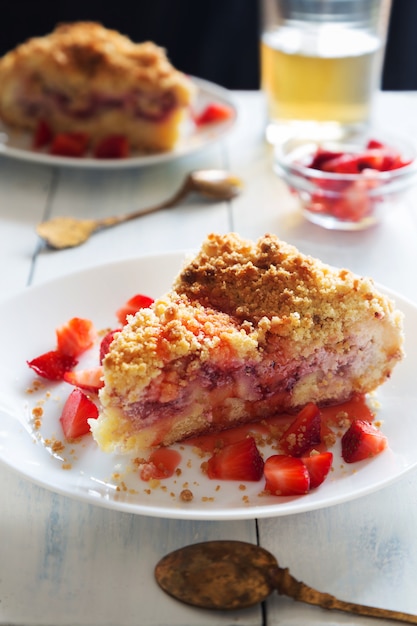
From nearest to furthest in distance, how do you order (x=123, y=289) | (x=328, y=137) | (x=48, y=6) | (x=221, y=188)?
(x=123, y=289) → (x=221, y=188) → (x=328, y=137) → (x=48, y=6)

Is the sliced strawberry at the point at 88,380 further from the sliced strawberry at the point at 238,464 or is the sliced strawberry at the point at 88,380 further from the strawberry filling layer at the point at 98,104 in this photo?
the strawberry filling layer at the point at 98,104

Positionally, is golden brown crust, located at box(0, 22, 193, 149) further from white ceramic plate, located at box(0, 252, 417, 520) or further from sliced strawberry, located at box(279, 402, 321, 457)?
sliced strawberry, located at box(279, 402, 321, 457)

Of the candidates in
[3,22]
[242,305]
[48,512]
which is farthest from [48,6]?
[48,512]

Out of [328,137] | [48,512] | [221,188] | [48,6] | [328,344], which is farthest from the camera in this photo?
[48,6]

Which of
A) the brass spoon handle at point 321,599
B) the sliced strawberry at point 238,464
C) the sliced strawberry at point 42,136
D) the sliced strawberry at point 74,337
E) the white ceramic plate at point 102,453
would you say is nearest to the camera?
the brass spoon handle at point 321,599

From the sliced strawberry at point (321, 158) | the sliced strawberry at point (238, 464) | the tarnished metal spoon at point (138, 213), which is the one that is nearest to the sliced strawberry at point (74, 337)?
the sliced strawberry at point (238, 464)

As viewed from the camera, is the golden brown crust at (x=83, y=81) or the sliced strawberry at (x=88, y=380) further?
the golden brown crust at (x=83, y=81)

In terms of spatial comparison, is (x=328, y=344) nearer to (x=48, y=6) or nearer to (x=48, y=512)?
(x=48, y=512)
